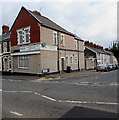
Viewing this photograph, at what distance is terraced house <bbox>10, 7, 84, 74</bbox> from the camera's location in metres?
17.3

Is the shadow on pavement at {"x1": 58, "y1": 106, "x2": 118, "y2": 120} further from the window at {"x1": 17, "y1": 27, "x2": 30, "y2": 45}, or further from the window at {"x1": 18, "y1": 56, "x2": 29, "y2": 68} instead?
the window at {"x1": 17, "y1": 27, "x2": 30, "y2": 45}

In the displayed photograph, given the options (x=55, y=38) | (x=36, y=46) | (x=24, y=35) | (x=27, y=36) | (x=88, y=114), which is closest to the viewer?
(x=88, y=114)

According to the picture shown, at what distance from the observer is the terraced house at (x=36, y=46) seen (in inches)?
679

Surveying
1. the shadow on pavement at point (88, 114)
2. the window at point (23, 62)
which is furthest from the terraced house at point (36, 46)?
the shadow on pavement at point (88, 114)

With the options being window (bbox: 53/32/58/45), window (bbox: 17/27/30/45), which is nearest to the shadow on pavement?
window (bbox: 17/27/30/45)

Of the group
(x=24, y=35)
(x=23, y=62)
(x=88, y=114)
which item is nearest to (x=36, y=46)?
(x=24, y=35)

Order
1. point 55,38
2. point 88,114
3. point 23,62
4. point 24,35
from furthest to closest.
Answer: point 55,38 → point 24,35 → point 23,62 → point 88,114

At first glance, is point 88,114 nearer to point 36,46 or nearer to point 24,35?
point 36,46

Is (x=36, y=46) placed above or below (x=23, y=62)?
above

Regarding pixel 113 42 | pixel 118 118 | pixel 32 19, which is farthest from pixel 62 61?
pixel 113 42

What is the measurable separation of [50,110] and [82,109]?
1251 millimetres

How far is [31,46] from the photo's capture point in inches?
703

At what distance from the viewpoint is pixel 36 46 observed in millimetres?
17234

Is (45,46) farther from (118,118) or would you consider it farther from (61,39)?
→ (118,118)
